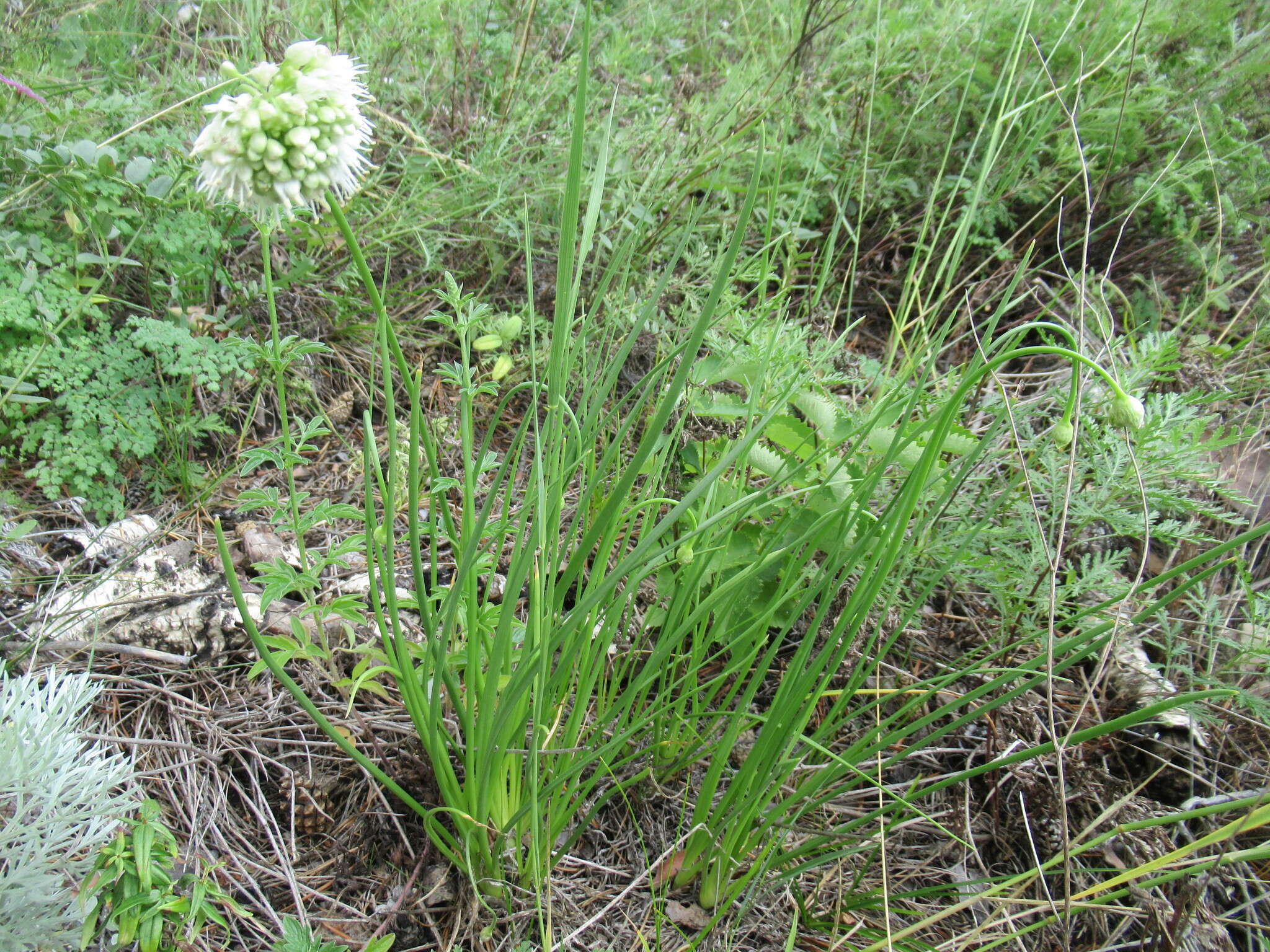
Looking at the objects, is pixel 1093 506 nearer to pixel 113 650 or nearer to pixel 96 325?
pixel 113 650

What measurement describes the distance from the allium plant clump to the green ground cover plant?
8.6 inches

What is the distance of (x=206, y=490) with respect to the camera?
1.51 meters

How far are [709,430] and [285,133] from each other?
994 millimetres

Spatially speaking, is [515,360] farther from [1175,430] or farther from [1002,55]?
[1002,55]

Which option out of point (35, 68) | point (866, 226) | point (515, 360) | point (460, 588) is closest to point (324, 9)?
point (35, 68)

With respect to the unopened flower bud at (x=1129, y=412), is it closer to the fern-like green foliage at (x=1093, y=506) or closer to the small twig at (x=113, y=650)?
the fern-like green foliage at (x=1093, y=506)

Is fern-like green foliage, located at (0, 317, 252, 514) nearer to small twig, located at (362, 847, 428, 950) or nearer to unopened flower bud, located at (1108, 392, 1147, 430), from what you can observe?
small twig, located at (362, 847, 428, 950)

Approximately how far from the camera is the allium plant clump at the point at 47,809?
851 millimetres

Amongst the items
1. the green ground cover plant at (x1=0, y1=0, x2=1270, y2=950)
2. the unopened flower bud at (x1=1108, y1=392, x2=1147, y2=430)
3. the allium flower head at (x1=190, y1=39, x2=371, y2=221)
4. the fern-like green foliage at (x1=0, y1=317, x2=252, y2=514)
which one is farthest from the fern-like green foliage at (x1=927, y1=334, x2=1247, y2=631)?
the fern-like green foliage at (x1=0, y1=317, x2=252, y2=514)

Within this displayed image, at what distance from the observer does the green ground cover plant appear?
0.96 m

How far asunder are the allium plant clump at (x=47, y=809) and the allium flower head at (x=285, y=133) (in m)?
0.68

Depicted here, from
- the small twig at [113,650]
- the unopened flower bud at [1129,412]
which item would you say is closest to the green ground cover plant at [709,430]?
A: the unopened flower bud at [1129,412]

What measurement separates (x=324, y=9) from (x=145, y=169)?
3.44 ft

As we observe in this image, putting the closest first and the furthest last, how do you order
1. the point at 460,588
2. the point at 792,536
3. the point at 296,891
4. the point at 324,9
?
the point at 460,588 < the point at 296,891 < the point at 792,536 < the point at 324,9
